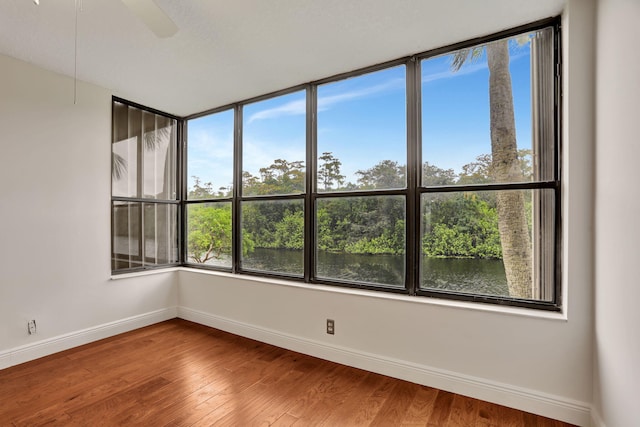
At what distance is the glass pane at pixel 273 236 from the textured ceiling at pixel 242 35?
51.9 inches

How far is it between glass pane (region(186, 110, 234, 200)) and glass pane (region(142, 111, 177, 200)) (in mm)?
206

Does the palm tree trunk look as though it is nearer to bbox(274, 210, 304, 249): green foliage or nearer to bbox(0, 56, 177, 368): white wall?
bbox(274, 210, 304, 249): green foliage

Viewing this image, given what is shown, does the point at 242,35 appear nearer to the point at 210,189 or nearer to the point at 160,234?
the point at 210,189

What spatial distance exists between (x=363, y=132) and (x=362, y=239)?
1.00m

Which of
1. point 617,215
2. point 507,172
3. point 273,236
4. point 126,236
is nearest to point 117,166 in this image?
point 126,236

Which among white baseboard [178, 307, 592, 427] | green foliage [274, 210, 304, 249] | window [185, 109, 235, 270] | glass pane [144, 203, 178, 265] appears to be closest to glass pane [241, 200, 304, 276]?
green foliage [274, 210, 304, 249]

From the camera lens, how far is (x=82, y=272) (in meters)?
3.08

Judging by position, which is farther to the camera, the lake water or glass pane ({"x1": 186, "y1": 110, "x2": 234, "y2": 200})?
glass pane ({"x1": 186, "y1": 110, "x2": 234, "y2": 200})

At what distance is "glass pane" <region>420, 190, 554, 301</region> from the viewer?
215 cm

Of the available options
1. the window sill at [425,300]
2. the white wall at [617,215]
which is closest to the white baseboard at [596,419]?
the white wall at [617,215]

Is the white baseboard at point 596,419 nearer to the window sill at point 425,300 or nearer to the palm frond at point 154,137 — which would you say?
the window sill at point 425,300

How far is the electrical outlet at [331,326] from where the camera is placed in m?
2.74

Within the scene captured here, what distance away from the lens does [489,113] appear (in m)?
2.33

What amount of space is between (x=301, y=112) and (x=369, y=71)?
0.81m
